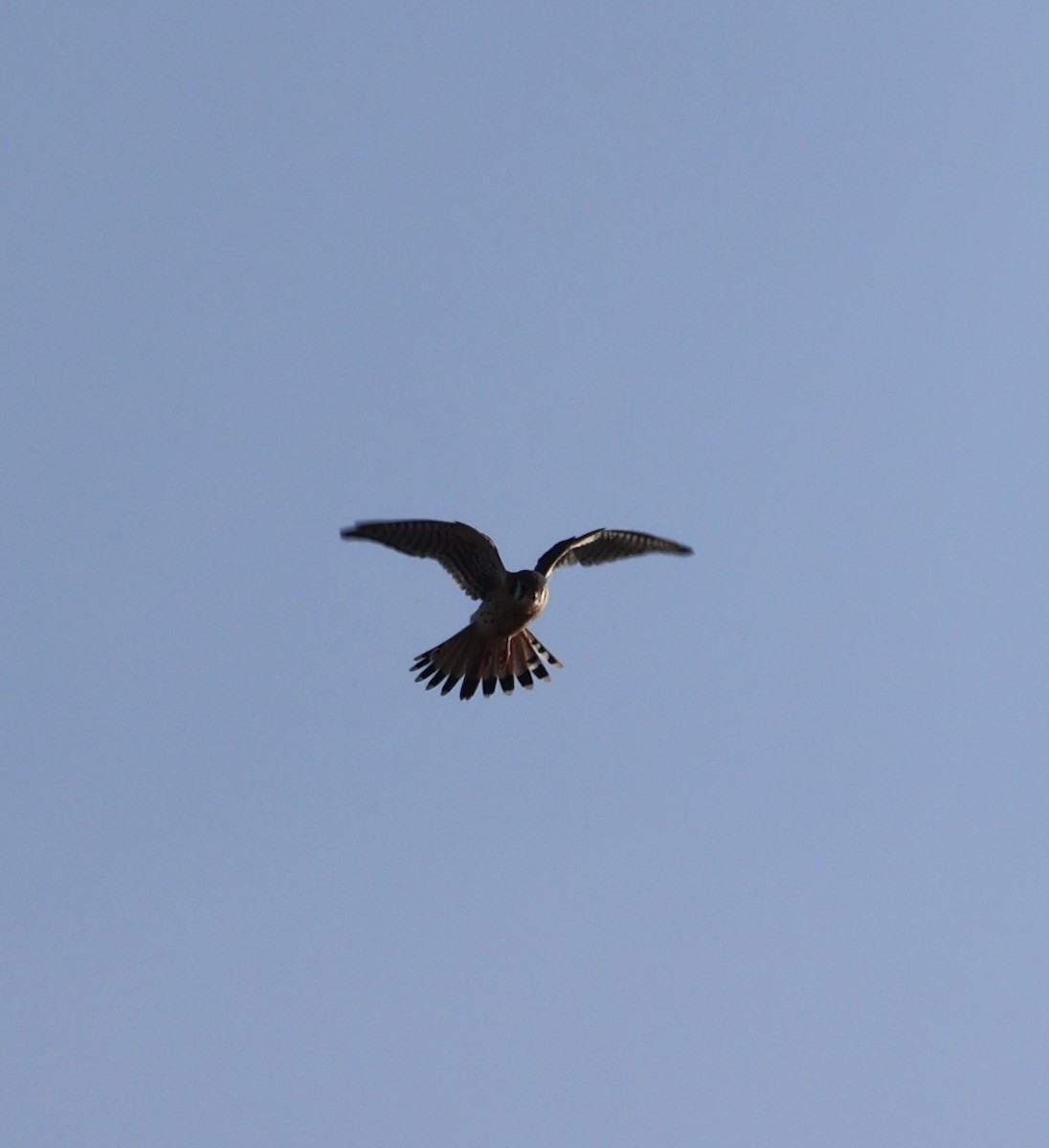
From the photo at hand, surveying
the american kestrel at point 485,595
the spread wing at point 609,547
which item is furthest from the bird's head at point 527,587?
the spread wing at point 609,547

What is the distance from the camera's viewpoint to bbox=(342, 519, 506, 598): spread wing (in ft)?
80.6

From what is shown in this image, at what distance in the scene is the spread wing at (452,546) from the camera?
80.6ft

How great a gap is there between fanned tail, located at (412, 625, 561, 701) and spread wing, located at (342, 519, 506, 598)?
565 mm

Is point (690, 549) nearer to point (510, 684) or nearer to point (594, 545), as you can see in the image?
point (594, 545)

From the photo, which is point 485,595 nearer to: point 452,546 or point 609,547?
point 452,546

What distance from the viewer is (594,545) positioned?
26.6 meters

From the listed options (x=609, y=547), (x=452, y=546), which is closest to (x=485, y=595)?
(x=452, y=546)

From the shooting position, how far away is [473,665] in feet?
83.8

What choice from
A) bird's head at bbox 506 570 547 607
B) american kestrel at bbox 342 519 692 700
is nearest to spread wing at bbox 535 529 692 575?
american kestrel at bbox 342 519 692 700

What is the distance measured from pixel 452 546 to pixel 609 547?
2.31m

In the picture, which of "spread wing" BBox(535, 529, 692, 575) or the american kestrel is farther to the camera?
"spread wing" BBox(535, 529, 692, 575)

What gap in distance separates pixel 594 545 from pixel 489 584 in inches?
76.1

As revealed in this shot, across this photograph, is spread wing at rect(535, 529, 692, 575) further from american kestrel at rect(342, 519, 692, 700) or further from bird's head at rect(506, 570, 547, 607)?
bird's head at rect(506, 570, 547, 607)

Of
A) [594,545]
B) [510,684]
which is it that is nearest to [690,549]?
[594,545]
